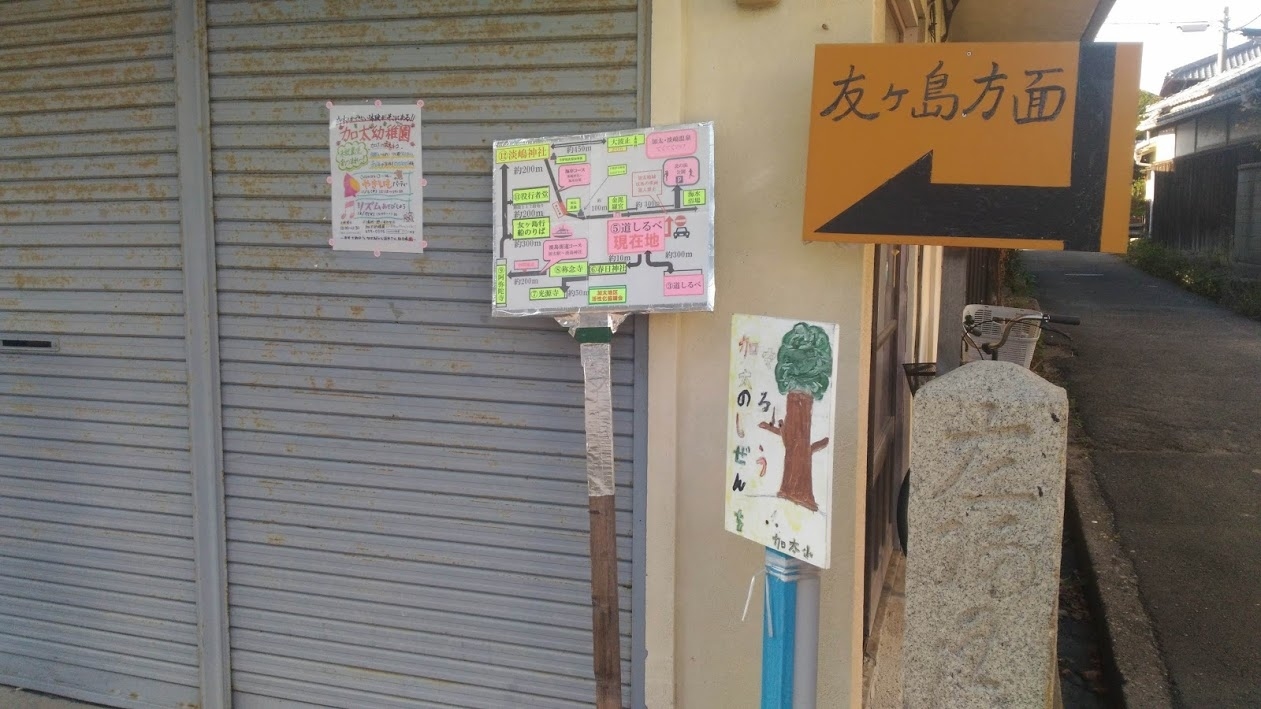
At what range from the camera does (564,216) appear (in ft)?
11.1

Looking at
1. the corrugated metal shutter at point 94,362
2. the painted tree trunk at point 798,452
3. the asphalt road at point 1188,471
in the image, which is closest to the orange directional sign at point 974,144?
the painted tree trunk at point 798,452

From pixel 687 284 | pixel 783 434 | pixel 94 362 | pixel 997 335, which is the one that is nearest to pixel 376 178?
pixel 687 284

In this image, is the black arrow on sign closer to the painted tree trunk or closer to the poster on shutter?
the painted tree trunk

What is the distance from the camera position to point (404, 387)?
3.92 meters

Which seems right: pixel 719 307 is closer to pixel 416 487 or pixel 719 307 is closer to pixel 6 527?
pixel 416 487

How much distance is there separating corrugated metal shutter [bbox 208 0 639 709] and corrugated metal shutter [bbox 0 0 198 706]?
30 cm

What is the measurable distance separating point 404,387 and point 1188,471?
6.83m

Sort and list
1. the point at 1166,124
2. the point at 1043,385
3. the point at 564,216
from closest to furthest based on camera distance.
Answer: the point at 1043,385 < the point at 564,216 < the point at 1166,124

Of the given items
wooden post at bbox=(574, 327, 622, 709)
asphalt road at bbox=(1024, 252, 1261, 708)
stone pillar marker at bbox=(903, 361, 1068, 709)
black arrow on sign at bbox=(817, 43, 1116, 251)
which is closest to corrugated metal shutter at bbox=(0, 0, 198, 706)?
wooden post at bbox=(574, 327, 622, 709)

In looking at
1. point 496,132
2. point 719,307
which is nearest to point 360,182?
point 496,132

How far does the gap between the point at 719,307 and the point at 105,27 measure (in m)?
2.86

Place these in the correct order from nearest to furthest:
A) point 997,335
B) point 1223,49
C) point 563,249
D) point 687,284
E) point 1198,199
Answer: point 687,284 → point 563,249 → point 997,335 → point 1198,199 → point 1223,49

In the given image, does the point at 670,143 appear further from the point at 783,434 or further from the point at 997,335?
the point at 997,335

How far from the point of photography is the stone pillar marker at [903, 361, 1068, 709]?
2.60 metres
